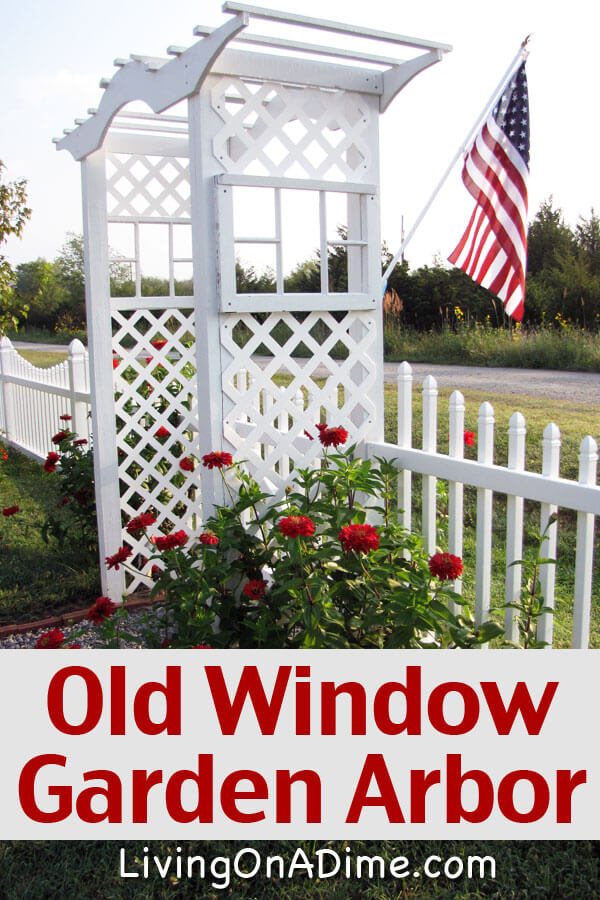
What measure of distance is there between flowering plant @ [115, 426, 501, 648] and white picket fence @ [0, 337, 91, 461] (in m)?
3.50

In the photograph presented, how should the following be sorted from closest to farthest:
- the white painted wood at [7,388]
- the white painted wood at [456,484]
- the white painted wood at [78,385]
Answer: the white painted wood at [456,484] → the white painted wood at [78,385] → the white painted wood at [7,388]

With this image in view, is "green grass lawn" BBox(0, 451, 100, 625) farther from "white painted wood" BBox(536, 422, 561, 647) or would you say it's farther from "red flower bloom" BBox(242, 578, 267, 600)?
"white painted wood" BBox(536, 422, 561, 647)

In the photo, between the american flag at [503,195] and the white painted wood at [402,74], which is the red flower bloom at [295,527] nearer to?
the white painted wood at [402,74]

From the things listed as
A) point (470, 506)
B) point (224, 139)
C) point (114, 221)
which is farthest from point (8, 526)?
point (224, 139)

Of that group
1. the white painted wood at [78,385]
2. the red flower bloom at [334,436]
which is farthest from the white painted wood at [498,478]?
the white painted wood at [78,385]

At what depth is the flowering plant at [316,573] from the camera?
271 cm

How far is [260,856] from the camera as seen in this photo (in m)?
2.38

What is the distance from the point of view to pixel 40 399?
28.5 feet

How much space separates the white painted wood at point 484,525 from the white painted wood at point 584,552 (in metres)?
0.36

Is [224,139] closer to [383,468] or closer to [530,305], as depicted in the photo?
[383,468]

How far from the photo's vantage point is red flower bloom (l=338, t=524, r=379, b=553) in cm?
263

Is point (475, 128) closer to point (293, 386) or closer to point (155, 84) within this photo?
point (155, 84)

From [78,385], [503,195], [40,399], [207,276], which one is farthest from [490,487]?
[40,399]

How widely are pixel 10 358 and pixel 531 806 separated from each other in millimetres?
9170
